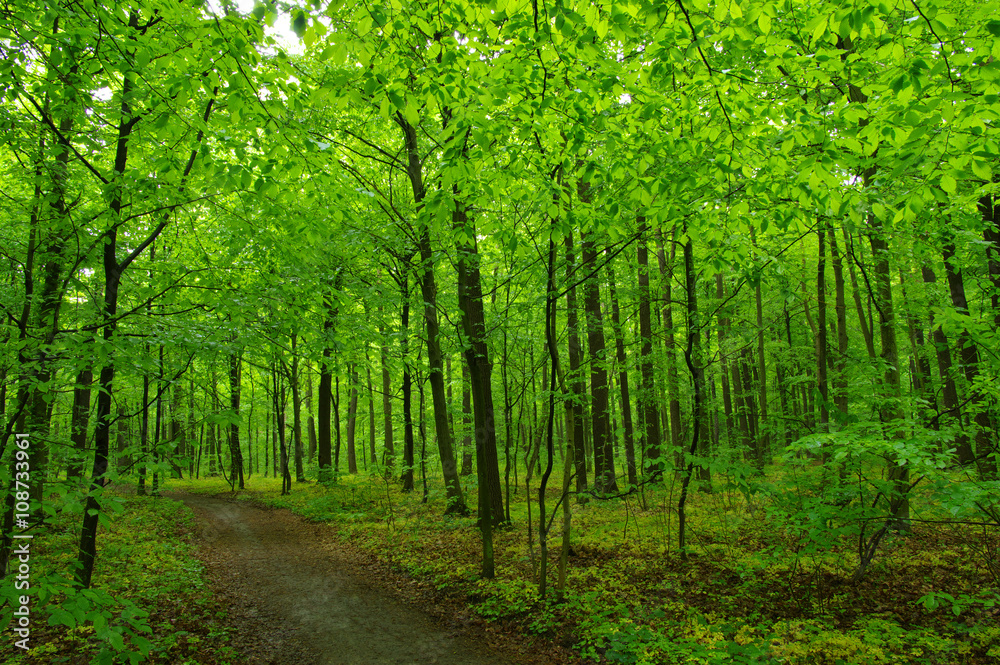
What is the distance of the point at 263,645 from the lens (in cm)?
593

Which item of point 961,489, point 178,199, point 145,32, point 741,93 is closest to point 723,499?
point 961,489

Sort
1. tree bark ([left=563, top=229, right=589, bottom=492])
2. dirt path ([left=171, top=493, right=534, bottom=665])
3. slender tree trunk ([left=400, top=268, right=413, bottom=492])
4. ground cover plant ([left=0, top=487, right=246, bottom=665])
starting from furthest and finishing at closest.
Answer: slender tree trunk ([left=400, top=268, right=413, bottom=492]) → tree bark ([left=563, top=229, right=589, bottom=492]) → dirt path ([left=171, top=493, right=534, bottom=665]) → ground cover plant ([left=0, top=487, right=246, bottom=665])

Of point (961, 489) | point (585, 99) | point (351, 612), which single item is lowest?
point (351, 612)

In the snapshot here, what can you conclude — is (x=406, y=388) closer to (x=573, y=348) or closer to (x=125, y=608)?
(x=573, y=348)

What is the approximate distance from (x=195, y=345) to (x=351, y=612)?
4.45 metres

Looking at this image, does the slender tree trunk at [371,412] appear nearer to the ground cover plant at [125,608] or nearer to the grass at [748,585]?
the grass at [748,585]

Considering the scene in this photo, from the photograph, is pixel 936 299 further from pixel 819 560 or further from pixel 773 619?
pixel 773 619

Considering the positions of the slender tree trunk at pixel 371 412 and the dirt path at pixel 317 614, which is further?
the slender tree trunk at pixel 371 412

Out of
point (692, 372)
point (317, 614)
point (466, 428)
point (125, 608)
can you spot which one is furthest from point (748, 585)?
point (466, 428)

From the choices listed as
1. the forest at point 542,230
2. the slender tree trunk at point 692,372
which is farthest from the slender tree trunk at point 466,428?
the slender tree trunk at point 692,372

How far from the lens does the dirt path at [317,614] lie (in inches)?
223

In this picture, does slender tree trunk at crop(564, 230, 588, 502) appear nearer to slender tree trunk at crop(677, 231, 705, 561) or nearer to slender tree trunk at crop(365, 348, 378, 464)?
slender tree trunk at crop(677, 231, 705, 561)

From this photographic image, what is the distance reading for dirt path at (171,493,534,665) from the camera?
5660 mm

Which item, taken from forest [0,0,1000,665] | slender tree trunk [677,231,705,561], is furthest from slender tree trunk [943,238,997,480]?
slender tree trunk [677,231,705,561]
